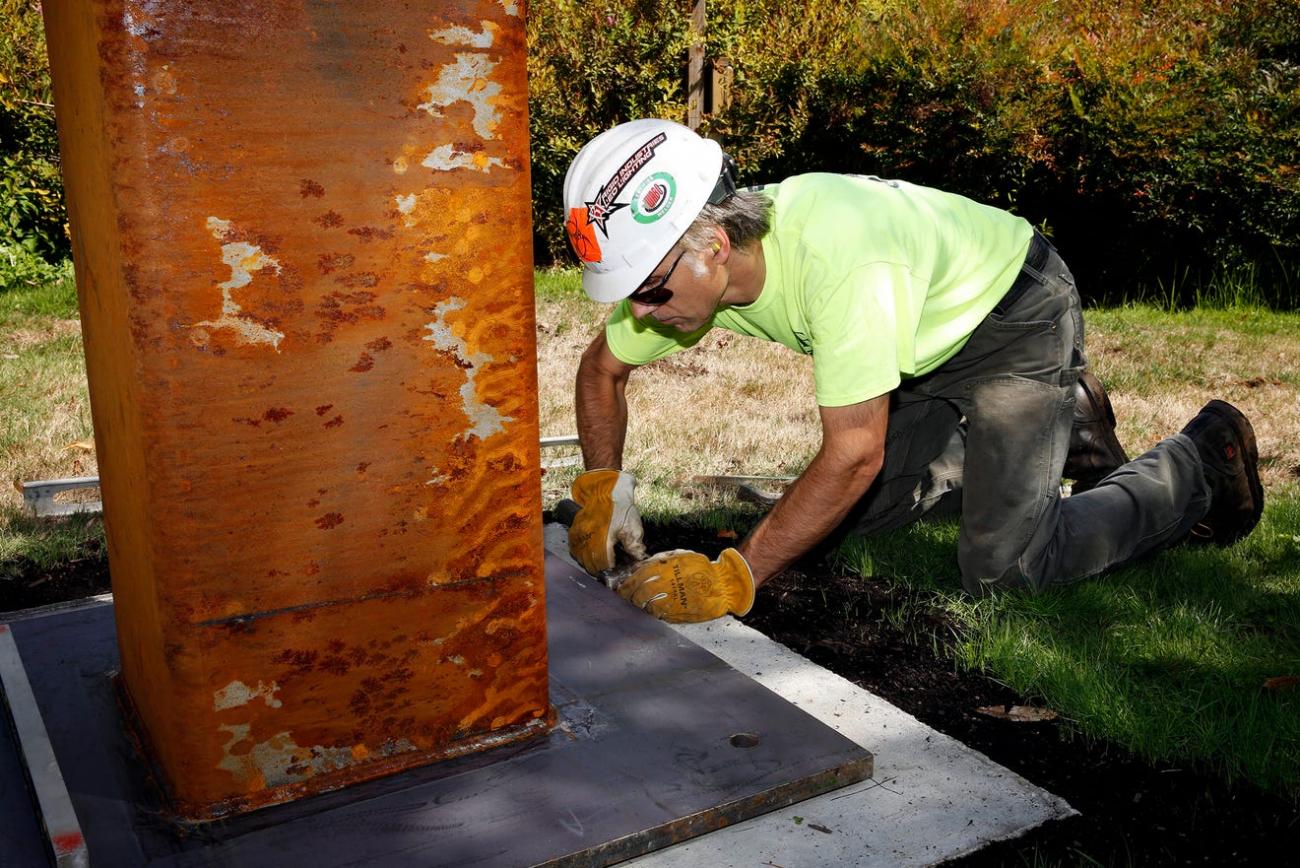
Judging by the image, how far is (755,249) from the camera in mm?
2791

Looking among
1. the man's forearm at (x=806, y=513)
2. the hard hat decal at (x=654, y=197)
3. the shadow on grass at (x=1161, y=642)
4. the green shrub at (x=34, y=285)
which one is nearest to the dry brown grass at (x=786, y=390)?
the shadow on grass at (x=1161, y=642)

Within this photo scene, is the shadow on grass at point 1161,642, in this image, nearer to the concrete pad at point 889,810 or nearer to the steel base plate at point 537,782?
the concrete pad at point 889,810

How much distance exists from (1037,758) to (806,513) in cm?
74

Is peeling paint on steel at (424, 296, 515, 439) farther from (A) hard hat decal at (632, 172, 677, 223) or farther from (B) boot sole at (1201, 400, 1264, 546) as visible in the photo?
(B) boot sole at (1201, 400, 1264, 546)

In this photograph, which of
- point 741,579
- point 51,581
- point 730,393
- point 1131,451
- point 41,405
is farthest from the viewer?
point 730,393

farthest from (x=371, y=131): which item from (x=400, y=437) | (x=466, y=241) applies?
(x=400, y=437)

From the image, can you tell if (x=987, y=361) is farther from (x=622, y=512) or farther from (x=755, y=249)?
(x=622, y=512)

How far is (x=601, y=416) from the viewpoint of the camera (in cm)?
347

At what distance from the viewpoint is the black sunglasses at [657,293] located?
8.60 feet

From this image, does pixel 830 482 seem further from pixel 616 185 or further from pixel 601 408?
pixel 601 408

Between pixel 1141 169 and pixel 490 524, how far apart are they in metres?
6.32

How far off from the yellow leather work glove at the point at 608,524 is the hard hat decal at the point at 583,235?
0.82m

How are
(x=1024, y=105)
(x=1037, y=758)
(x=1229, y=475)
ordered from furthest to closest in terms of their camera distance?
(x=1024, y=105), (x=1229, y=475), (x=1037, y=758)

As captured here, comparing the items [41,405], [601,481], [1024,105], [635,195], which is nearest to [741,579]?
[601,481]
